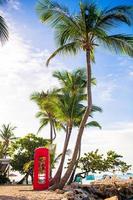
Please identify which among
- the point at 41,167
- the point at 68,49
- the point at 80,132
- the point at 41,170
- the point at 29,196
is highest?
the point at 68,49

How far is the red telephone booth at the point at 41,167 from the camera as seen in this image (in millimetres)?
21766

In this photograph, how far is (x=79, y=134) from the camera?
784 inches

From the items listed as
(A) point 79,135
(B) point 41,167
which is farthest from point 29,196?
(B) point 41,167

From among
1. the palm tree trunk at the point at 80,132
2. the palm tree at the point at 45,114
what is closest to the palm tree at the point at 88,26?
the palm tree trunk at the point at 80,132

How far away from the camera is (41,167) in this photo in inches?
893

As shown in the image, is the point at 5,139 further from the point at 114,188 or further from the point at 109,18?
the point at 109,18

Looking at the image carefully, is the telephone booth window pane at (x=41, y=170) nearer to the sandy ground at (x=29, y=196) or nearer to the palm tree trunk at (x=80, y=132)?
the palm tree trunk at (x=80, y=132)

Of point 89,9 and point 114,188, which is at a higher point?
point 89,9

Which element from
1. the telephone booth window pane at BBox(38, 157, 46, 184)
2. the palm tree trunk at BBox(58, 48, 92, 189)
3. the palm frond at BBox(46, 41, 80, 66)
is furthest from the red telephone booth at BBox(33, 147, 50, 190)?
the palm frond at BBox(46, 41, 80, 66)

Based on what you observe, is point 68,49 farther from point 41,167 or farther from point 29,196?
point 29,196

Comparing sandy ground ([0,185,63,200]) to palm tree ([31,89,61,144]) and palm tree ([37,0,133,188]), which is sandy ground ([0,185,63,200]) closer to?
palm tree ([37,0,133,188])

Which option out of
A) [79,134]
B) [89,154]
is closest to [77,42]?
[79,134]

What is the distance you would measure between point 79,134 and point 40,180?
5.59 m

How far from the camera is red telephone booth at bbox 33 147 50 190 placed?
21.8 metres
